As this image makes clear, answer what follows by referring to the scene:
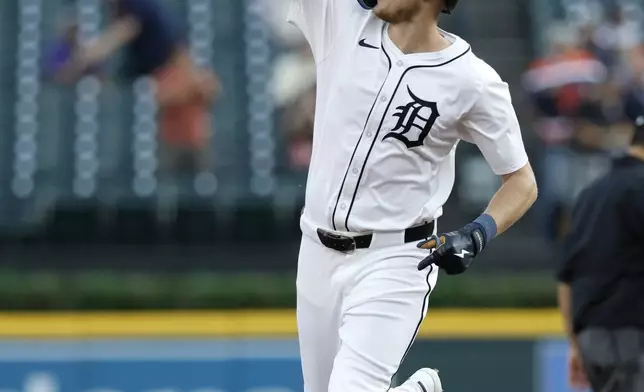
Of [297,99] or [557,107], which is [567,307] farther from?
[297,99]

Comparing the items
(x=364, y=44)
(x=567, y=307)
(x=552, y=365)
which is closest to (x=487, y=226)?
(x=364, y=44)

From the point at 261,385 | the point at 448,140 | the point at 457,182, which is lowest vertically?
the point at 261,385

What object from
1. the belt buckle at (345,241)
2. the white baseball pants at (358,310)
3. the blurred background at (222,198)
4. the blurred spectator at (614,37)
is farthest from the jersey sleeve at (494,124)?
the blurred spectator at (614,37)

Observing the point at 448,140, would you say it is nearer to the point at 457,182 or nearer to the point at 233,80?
the point at 457,182

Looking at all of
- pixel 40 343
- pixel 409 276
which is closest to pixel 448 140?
pixel 409 276

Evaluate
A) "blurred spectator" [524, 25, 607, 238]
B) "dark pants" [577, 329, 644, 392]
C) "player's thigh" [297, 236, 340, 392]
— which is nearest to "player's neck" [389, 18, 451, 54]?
"player's thigh" [297, 236, 340, 392]

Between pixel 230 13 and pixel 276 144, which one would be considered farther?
pixel 230 13

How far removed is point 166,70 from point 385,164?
5480 millimetres

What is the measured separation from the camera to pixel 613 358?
5.35 meters

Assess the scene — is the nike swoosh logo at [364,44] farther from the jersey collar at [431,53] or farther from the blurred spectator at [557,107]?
the blurred spectator at [557,107]

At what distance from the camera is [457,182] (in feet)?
29.6

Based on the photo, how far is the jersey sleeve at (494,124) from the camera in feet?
13.3

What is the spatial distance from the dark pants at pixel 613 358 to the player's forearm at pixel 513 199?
55.0 inches

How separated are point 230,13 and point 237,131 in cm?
128
